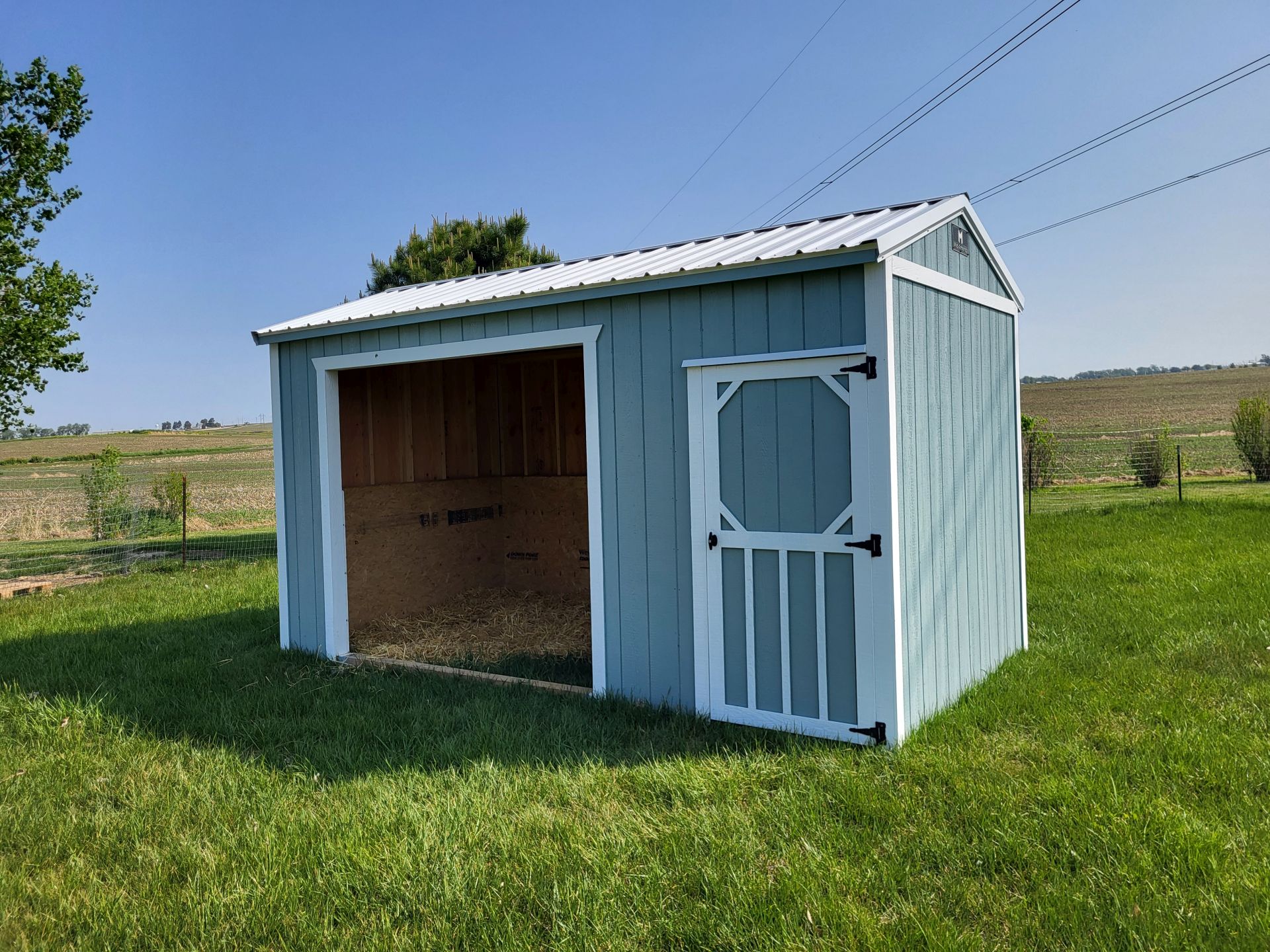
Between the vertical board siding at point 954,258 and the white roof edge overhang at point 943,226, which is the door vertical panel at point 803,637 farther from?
the vertical board siding at point 954,258

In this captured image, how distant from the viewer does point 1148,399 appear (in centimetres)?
3591

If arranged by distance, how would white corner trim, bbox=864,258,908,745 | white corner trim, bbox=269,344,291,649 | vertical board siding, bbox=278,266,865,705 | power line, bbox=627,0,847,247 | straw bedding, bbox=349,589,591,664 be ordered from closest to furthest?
white corner trim, bbox=864,258,908,745 < vertical board siding, bbox=278,266,865,705 < straw bedding, bbox=349,589,591,664 < white corner trim, bbox=269,344,291,649 < power line, bbox=627,0,847,247

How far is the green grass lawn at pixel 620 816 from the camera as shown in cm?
276

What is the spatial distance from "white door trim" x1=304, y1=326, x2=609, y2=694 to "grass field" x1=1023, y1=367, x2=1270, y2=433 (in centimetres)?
2202

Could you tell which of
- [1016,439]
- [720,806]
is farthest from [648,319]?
[1016,439]

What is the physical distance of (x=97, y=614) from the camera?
845 centimetres

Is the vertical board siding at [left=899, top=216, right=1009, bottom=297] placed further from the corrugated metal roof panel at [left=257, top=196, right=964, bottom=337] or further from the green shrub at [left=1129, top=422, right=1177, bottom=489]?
the green shrub at [left=1129, top=422, right=1177, bottom=489]

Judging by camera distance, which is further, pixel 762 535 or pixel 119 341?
pixel 119 341

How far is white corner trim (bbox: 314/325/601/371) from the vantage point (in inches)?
202

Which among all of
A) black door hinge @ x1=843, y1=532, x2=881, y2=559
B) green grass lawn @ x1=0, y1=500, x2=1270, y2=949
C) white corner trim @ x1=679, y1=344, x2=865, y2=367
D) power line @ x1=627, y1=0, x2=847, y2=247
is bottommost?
green grass lawn @ x1=0, y1=500, x2=1270, y2=949

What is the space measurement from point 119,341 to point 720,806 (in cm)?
2396

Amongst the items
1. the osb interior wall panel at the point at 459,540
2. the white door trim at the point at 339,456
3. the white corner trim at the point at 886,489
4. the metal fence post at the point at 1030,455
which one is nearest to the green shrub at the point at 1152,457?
the metal fence post at the point at 1030,455

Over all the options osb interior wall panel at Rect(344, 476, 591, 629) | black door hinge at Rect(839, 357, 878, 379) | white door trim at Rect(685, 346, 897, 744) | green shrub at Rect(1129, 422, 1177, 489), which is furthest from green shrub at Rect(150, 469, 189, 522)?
green shrub at Rect(1129, 422, 1177, 489)

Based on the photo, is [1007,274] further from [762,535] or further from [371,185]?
[371,185]
